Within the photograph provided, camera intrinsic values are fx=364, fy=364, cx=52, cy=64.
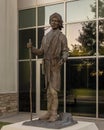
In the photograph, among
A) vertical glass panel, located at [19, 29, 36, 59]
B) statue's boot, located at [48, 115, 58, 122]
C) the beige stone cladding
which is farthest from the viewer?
vertical glass panel, located at [19, 29, 36, 59]

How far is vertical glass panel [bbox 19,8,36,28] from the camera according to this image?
59.4 ft

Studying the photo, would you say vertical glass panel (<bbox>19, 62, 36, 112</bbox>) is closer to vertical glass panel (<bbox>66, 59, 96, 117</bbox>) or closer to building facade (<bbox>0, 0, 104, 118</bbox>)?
building facade (<bbox>0, 0, 104, 118</bbox>)

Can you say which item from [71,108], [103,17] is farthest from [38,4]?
[71,108]

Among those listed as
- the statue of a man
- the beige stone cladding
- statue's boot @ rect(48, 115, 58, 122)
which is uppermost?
the statue of a man

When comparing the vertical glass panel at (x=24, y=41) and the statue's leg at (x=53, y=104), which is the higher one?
the vertical glass panel at (x=24, y=41)

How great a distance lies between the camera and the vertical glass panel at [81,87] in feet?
52.6

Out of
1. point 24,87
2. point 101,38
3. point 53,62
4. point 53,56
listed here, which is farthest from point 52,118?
point 24,87

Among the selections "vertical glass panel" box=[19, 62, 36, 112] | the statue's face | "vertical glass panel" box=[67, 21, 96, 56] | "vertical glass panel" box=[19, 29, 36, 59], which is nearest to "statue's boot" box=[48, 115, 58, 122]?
the statue's face

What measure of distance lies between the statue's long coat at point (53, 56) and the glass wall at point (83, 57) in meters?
8.96

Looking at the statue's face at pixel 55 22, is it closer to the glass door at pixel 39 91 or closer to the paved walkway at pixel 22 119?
the paved walkway at pixel 22 119

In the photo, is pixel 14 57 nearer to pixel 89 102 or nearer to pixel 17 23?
pixel 17 23

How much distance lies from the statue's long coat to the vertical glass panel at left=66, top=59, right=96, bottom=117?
916 cm

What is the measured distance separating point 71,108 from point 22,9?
5.64 meters

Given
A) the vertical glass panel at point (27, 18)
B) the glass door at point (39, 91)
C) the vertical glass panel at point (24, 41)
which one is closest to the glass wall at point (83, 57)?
the vertical glass panel at point (27, 18)
